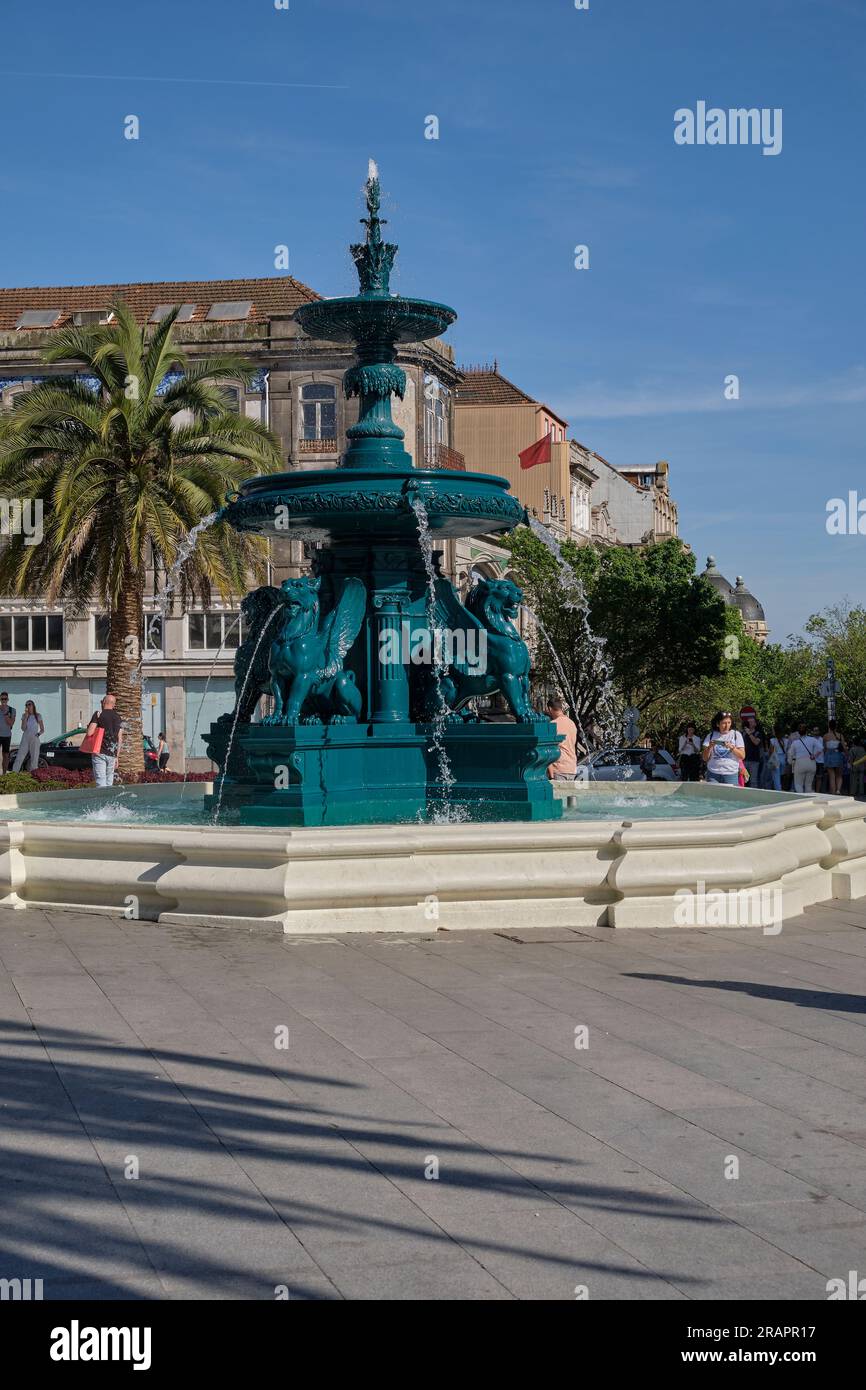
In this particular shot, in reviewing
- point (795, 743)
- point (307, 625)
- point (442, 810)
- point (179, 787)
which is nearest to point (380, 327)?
point (307, 625)

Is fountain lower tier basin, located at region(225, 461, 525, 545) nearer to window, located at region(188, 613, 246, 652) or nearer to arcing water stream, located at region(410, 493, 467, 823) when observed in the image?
arcing water stream, located at region(410, 493, 467, 823)

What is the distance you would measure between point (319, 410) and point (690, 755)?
26.7 meters

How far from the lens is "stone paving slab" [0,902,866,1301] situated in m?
4.22

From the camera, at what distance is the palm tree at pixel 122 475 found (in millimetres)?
25516

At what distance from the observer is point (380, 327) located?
513 inches

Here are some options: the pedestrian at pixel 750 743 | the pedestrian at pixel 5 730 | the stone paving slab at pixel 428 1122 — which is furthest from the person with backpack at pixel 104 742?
the pedestrian at pixel 750 743

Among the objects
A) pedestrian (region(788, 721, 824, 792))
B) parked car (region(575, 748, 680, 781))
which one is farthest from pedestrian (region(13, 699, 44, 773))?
pedestrian (region(788, 721, 824, 792))

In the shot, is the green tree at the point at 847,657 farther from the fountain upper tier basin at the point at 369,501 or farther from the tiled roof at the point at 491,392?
the fountain upper tier basin at the point at 369,501

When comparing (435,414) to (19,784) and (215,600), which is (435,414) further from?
(19,784)

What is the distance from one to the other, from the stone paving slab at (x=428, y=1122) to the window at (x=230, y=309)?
43196mm

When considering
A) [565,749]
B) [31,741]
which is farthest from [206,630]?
[565,749]

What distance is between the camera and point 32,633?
1916 inches

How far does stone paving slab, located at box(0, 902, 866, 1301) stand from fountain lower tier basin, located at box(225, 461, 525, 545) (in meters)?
4.12
